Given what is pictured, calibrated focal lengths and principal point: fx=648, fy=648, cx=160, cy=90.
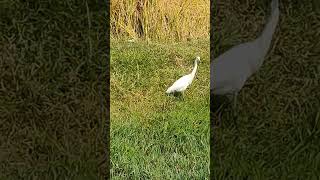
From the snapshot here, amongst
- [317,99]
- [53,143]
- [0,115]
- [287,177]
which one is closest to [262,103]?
[317,99]

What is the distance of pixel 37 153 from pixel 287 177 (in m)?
1.00

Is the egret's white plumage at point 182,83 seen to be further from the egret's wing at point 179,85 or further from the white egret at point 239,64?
the white egret at point 239,64

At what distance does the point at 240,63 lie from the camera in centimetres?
286

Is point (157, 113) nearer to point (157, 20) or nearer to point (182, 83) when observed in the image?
point (182, 83)

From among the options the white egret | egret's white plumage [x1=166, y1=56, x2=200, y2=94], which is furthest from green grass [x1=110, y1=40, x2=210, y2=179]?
the white egret

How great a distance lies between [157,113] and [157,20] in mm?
749

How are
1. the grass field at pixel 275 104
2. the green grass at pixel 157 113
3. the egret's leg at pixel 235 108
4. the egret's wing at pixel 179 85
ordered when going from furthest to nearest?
the egret's wing at pixel 179 85 → the egret's leg at pixel 235 108 → the green grass at pixel 157 113 → the grass field at pixel 275 104

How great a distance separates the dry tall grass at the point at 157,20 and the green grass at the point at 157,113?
77mm

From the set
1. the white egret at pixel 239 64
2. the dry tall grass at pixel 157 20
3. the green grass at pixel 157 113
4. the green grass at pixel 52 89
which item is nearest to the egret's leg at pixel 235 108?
the white egret at pixel 239 64

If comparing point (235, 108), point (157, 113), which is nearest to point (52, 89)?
point (157, 113)

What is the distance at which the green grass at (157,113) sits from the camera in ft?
8.74

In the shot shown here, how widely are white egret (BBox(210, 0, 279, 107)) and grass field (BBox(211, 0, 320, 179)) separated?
6 centimetres

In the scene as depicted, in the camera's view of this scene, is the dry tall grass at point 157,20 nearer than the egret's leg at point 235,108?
No

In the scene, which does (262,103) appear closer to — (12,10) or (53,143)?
(53,143)
